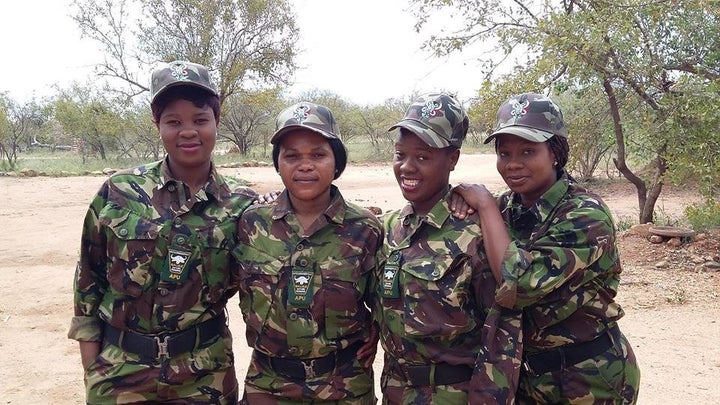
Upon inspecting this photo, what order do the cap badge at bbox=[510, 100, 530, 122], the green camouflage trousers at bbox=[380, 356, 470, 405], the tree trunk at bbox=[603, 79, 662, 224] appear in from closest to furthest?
the green camouflage trousers at bbox=[380, 356, 470, 405] → the cap badge at bbox=[510, 100, 530, 122] → the tree trunk at bbox=[603, 79, 662, 224]

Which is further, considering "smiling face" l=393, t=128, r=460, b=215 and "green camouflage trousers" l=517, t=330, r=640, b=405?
"smiling face" l=393, t=128, r=460, b=215

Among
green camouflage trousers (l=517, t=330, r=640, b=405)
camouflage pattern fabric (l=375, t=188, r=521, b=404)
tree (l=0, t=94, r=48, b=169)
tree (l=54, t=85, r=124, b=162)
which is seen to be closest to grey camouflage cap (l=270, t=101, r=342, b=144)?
camouflage pattern fabric (l=375, t=188, r=521, b=404)

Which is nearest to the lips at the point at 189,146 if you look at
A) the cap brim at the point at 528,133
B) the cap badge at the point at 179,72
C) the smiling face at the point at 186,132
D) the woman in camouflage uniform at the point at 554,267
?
the smiling face at the point at 186,132

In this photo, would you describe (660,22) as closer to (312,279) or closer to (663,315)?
(663,315)

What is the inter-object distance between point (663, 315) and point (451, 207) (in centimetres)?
400

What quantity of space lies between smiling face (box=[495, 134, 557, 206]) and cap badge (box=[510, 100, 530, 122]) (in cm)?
8

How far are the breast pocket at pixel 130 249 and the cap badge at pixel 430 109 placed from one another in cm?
107

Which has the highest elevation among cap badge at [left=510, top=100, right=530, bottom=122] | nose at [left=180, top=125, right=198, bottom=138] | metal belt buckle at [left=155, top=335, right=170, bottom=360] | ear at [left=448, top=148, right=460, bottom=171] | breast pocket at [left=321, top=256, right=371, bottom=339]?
cap badge at [left=510, top=100, right=530, bottom=122]

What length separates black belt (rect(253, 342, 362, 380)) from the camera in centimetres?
211

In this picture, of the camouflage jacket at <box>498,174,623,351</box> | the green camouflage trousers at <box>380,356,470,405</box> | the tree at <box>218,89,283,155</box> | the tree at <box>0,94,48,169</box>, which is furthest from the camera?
the tree at <box>218,89,283,155</box>

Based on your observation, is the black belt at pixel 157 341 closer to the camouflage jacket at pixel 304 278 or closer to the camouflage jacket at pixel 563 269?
the camouflage jacket at pixel 304 278

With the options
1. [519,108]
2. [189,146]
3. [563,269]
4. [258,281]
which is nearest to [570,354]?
[563,269]

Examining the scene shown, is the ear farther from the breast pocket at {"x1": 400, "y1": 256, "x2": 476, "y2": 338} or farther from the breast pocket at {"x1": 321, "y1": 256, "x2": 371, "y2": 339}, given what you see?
the breast pocket at {"x1": 321, "y1": 256, "x2": 371, "y2": 339}

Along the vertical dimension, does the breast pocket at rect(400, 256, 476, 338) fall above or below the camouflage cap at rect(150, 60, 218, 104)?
below
